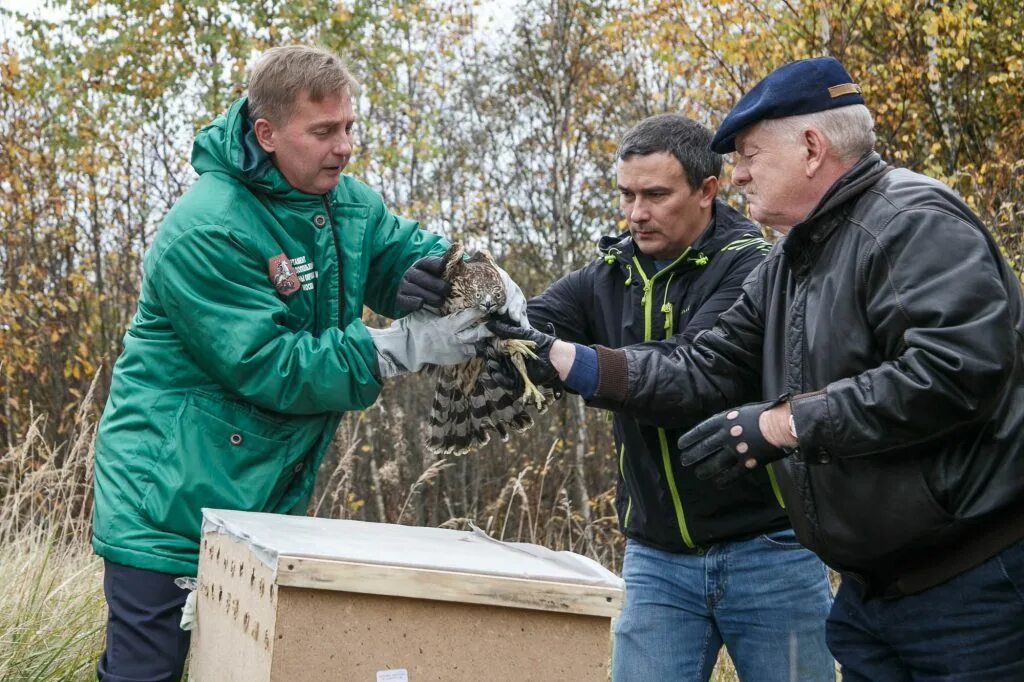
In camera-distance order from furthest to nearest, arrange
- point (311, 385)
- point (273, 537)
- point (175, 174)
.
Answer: point (175, 174)
point (311, 385)
point (273, 537)

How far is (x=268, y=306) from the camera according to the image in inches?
113

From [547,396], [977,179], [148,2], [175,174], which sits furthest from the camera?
[148,2]

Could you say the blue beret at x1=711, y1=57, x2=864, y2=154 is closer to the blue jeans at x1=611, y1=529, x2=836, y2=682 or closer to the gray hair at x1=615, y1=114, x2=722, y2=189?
the gray hair at x1=615, y1=114, x2=722, y2=189

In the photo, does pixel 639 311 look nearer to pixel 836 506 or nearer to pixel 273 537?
pixel 836 506

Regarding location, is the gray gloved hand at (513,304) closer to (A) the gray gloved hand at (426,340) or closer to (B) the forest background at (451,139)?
(A) the gray gloved hand at (426,340)

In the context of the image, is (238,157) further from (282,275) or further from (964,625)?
(964,625)

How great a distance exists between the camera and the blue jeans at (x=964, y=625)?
2309 mm

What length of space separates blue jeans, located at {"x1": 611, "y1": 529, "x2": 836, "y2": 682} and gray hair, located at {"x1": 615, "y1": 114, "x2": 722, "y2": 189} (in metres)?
1.14

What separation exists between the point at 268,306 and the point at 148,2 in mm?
9891

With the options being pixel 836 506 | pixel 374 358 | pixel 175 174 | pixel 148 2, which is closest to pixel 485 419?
pixel 374 358

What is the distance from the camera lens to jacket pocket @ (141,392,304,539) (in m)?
2.87

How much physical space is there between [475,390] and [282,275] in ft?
2.52

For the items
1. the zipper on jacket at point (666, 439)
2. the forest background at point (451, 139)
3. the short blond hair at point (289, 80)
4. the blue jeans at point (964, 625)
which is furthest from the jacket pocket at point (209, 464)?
the forest background at point (451, 139)

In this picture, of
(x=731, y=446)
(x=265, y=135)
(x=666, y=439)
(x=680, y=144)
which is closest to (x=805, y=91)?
(x=680, y=144)
